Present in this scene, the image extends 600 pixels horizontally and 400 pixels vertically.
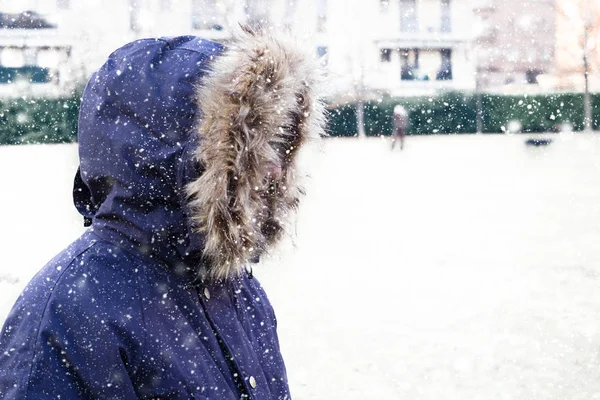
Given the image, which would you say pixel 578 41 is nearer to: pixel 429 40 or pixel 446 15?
pixel 429 40

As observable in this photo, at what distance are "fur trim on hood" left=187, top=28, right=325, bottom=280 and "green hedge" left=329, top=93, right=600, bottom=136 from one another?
99.9 feet

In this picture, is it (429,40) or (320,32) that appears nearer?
(320,32)

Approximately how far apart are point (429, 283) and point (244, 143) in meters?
4.83

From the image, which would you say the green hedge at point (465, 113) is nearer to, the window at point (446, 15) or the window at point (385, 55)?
the window at point (385, 55)

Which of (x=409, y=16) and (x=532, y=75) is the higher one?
(x=409, y=16)

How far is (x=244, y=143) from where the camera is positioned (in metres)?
1.46

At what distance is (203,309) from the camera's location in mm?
1452

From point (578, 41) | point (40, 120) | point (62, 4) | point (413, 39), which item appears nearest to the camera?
point (40, 120)

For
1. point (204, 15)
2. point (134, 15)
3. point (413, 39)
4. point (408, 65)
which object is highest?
point (134, 15)

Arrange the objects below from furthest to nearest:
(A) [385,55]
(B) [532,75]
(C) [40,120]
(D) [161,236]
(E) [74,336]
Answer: (B) [532,75] < (A) [385,55] < (C) [40,120] < (D) [161,236] < (E) [74,336]

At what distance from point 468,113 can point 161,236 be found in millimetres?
33247

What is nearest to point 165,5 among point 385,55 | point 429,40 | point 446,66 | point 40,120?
point 40,120

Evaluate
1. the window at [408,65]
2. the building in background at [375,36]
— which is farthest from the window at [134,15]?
the window at [408,65]

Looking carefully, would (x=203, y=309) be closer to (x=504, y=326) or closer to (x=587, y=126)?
(x=504, y=326)
